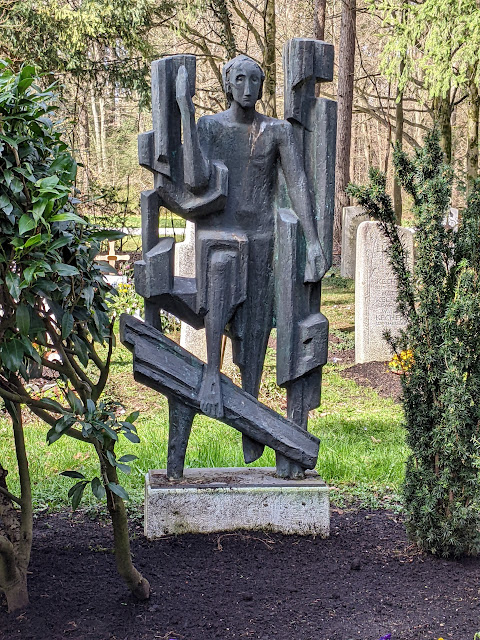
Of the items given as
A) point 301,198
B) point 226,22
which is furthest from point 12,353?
point 226,22

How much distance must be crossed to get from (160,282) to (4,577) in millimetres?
1680

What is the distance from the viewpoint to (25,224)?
2.64m

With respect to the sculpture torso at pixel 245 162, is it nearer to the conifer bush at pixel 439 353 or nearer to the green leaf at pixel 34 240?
the conifer bush at pixel 439 353

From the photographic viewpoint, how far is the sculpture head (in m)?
4.07

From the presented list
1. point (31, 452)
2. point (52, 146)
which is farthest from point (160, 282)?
point (31, 452)

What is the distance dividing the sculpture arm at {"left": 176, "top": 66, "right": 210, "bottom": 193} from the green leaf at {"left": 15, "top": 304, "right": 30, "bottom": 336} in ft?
5.03

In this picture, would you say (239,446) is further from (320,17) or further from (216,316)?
(320,17)

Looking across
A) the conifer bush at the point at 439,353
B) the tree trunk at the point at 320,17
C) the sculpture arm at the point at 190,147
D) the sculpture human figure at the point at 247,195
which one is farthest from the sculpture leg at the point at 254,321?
the tree trunk at the point at 320,17

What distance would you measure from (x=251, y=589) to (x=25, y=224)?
82.0 inches

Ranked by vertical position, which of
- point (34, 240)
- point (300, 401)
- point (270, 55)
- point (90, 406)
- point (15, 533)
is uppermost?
point (270, 55)

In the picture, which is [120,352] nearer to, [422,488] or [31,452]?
[31,452]

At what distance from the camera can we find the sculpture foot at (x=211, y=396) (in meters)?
4.22

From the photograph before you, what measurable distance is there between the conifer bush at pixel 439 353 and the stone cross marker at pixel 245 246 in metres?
0.46

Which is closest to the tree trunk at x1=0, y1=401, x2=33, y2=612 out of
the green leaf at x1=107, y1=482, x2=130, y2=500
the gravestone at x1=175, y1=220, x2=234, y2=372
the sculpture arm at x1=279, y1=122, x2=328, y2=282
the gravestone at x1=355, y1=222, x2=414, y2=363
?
the green leaf at x1=107, y1=482, x2=130, y2=500
